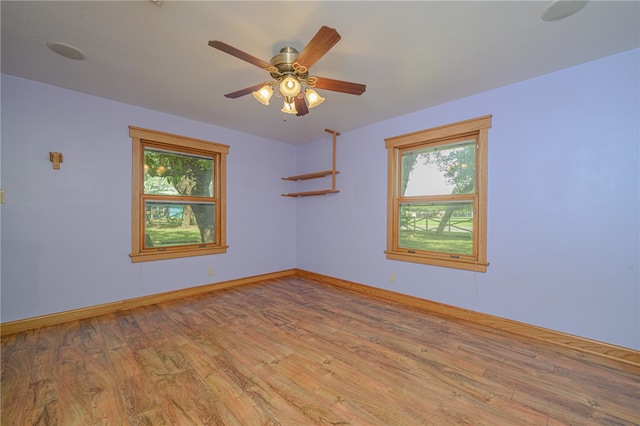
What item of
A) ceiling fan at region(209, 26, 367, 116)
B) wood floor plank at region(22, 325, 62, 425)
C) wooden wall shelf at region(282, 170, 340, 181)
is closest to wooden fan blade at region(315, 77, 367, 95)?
ceiling fan at region(209, 26, 367, 116)

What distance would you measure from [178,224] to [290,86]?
109 inches

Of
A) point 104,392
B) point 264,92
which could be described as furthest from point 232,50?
point 104,392

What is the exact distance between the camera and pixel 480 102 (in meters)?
2.81

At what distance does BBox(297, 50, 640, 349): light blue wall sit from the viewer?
2080 millimetres

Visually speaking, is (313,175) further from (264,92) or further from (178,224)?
(264,92)

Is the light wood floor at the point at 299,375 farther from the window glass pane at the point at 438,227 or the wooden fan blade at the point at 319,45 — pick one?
the wooden fan blade at the point at 319,45

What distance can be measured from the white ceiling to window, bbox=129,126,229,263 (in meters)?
0.76

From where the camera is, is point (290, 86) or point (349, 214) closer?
point (290, 86)

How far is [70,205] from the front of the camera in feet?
9.18

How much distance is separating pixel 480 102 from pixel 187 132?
3.79m

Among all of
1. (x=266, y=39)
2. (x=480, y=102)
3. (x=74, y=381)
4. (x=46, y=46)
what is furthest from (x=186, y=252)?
(x=480, y=102)

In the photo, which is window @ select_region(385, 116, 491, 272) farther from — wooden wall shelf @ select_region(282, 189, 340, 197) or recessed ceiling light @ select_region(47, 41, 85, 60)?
recessed ceiling light @ select_region(47, 41, 85, 60)

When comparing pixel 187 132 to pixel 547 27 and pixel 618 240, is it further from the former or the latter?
pixel 618 240

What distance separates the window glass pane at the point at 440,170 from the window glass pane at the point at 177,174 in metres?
2.96
